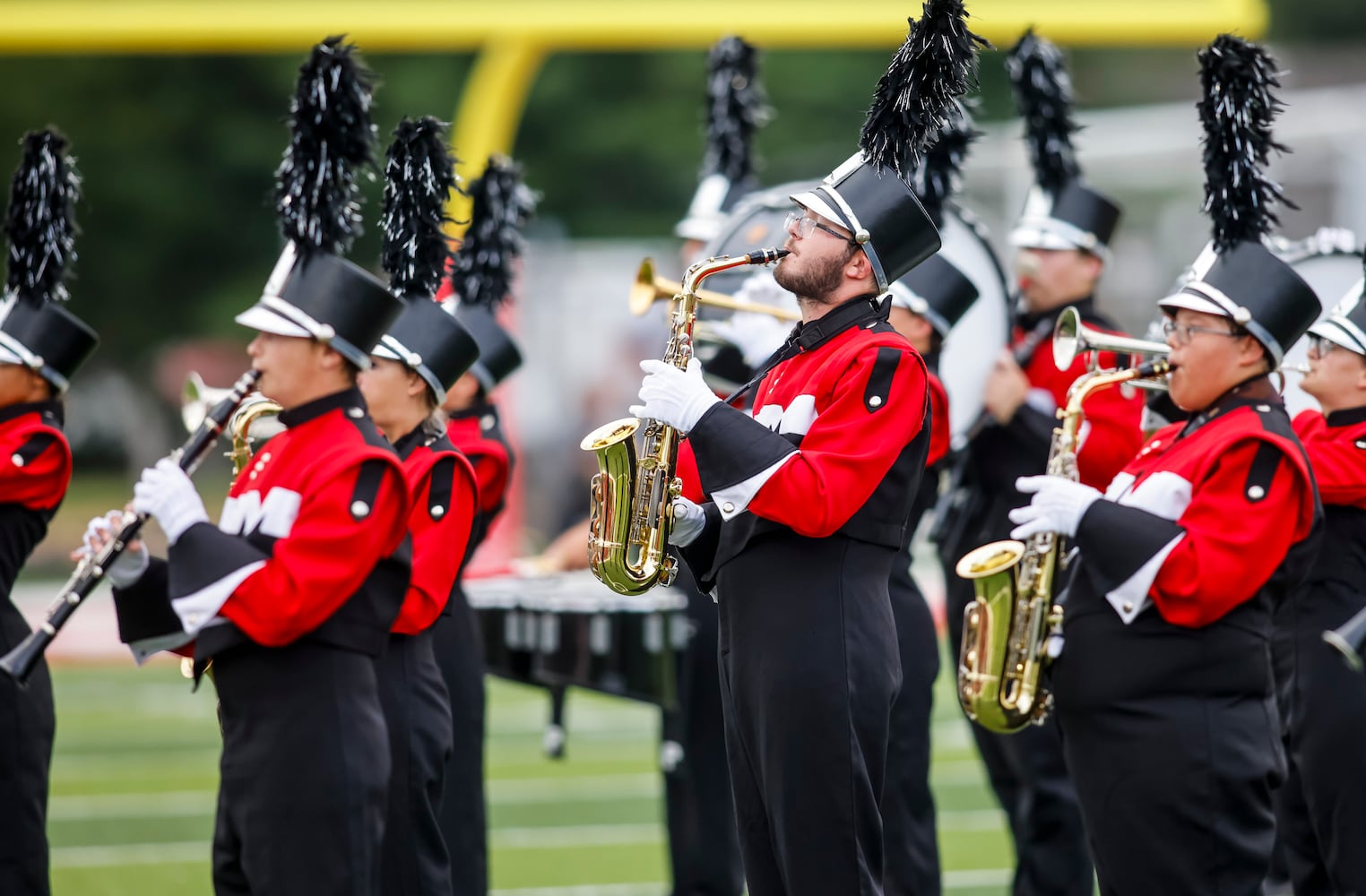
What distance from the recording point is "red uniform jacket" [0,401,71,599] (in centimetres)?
576

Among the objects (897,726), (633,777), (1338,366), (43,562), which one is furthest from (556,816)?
(43,562)

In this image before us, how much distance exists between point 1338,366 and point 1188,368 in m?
0.87

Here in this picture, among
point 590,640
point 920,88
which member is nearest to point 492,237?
point 590,640

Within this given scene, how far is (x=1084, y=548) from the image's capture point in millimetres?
4719

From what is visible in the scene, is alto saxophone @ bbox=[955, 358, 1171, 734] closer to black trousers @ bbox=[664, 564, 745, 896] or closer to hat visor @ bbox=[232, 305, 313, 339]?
black trousers @ bbox=[664, 564, 745, 896]

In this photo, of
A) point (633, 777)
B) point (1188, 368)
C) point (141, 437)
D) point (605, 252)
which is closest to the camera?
point (1188, 368)

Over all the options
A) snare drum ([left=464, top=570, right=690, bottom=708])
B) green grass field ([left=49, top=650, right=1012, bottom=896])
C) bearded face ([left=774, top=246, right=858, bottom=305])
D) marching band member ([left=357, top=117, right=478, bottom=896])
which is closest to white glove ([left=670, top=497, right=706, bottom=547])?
bearded face ([left=774, top=246, right=858, bottom=305])

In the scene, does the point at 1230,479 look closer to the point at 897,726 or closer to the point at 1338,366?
the point at 1338,366

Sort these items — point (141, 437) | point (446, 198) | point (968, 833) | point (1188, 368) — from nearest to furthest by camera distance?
1. point (1188, 368)
2. point (446, 198)
3. point (968, 833)
4. point (141, 437)

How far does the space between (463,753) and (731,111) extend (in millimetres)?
3375

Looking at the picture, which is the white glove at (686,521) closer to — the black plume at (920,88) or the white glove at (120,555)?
the black plume at (920,88)

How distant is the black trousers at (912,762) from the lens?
600 centimetres

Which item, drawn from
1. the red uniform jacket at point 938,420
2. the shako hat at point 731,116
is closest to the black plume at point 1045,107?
the shako hat at point 731,116

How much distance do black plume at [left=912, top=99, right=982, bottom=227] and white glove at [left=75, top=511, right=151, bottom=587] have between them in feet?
10.9
